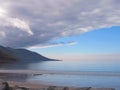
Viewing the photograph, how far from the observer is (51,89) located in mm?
31297

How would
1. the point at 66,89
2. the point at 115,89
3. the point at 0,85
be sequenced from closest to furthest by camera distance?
the point at 0,85
the point at 66,89
the point at 115,89

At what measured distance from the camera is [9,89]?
29953 millimetres

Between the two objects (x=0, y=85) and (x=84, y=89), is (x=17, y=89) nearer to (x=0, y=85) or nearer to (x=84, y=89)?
(x=0, y=85)

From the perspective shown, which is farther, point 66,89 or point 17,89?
point 66,89

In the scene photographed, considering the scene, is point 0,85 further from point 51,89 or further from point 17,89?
point 51,89

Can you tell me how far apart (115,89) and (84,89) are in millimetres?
8030

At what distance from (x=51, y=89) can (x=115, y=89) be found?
12.1 meters

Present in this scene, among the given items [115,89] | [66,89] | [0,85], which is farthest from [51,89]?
[115,89]

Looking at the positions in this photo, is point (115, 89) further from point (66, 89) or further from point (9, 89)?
point (9, 89)

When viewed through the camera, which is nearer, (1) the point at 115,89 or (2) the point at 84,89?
(2) the point at 84,89

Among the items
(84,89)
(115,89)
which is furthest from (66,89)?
(115,89)

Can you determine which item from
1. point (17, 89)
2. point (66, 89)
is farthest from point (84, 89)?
point (17, 89)

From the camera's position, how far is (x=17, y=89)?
3050cm

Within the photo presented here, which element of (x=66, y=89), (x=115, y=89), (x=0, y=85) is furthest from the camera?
(x=115, y=89)
